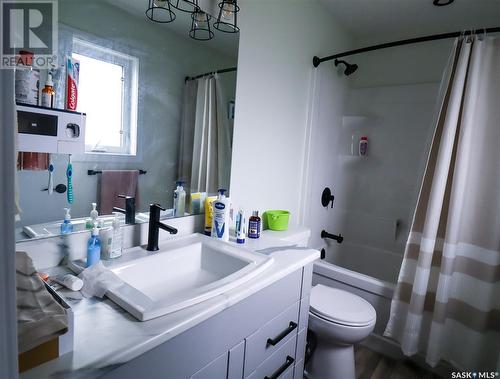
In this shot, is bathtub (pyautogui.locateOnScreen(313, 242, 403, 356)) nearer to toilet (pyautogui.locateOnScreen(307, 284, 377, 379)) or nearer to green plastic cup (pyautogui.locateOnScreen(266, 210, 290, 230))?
toilet (pyautogui.locateOnScreen(307, 284, 377, 379))

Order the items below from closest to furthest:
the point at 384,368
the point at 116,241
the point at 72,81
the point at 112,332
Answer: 1. the point at 112,332
2. the point at 72,81
3. the point at 116,241
4. the point at 384,368

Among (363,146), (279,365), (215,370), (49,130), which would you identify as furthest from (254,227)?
(363,146)

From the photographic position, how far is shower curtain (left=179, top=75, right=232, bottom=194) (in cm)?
138

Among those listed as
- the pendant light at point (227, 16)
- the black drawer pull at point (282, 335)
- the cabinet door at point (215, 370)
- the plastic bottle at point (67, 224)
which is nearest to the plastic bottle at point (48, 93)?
the plastic bottle at point (67, 224)

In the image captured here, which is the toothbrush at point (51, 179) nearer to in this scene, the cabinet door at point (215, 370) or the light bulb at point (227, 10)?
the cabinet door at point (215, 370)

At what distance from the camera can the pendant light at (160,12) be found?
1165mm

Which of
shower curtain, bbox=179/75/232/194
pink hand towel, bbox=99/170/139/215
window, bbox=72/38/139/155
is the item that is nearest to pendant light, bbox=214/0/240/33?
shower curtain, bbox=179/75/232/194

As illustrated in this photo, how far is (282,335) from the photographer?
1154mm

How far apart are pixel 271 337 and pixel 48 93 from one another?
1.14 m

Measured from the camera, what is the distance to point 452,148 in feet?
5.49

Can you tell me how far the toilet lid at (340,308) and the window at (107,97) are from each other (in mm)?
1228


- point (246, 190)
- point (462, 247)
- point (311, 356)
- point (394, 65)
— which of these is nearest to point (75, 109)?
point (246, 190)

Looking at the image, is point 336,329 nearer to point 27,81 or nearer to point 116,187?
point 116,187

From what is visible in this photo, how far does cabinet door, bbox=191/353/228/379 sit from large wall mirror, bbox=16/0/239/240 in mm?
638
